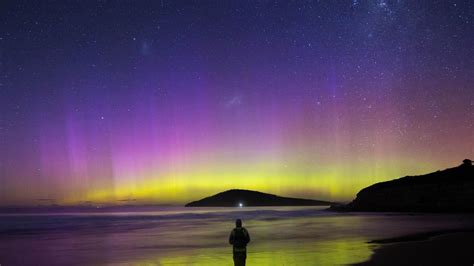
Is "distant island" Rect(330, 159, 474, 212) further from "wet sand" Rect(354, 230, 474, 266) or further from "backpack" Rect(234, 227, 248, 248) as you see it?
"backpack" Rect(234, 227, 248, 248)

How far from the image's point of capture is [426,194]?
120438 mm

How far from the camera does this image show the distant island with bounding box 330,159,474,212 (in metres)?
108

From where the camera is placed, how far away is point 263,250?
2786 centimetres

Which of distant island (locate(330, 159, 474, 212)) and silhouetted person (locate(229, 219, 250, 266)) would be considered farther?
distant island (locate(330, 159, 474, 212))

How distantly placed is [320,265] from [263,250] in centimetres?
845

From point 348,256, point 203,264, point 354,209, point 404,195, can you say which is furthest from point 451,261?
point 354,209

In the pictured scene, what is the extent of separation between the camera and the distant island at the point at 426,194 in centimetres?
10838

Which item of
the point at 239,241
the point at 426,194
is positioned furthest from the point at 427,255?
the point at 426,194

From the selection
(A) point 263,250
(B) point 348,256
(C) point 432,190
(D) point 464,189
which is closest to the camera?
(B) point 348,256

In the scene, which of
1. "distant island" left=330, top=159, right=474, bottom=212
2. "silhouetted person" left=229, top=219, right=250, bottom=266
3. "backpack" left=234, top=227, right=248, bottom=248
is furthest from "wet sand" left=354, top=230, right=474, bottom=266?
"distant island" left=330, top=159, right=474, bottom=212

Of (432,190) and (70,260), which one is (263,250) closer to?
(70,260)

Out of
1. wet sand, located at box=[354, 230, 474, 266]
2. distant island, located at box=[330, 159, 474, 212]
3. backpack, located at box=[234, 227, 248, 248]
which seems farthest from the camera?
distant island, located at box=[330, 159, 474, 212]

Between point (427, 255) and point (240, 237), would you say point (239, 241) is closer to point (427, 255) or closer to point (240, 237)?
point (240, 237)

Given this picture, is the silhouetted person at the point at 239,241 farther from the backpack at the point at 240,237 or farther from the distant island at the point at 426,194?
the distant island at the point at 426,194
